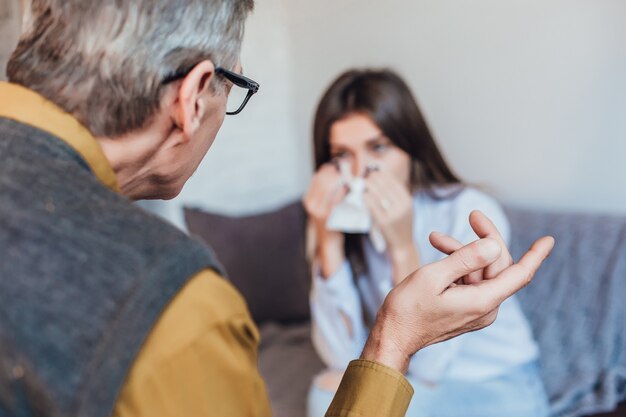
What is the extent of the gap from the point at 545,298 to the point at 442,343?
1.31 feet

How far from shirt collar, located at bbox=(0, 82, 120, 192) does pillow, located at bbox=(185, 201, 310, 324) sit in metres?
1.24

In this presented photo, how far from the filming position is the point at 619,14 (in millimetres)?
1613

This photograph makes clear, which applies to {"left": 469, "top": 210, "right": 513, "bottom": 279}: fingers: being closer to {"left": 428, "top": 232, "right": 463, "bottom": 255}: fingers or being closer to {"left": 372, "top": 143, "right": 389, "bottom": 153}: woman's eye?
{"left": 428, "top": 232, "right": 463, "bottom": 255}: fingers

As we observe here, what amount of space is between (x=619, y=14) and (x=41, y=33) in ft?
4.44

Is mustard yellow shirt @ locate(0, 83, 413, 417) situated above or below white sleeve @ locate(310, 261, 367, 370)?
above

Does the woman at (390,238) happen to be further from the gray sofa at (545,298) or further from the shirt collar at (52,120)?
the shirt collar at (52,120)

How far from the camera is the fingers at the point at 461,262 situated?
736 millimetres

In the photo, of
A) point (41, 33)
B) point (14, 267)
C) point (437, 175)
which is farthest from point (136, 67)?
point (437, 175)

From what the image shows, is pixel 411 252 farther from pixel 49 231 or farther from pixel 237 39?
pixel 49 231

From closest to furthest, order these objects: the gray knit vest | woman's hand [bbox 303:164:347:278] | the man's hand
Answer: the gray knit vest
the man's hand
woman's hand [bbox 303:164:347:278]

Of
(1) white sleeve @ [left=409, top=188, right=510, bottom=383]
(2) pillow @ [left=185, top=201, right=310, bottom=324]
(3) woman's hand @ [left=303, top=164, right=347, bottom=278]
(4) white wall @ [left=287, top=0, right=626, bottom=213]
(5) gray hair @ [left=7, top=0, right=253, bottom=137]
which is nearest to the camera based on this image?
(5) gray hair @ [left=7, top=0, right=253, bottom=137]

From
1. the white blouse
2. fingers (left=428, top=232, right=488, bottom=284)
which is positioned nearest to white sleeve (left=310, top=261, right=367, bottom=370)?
the white blouse

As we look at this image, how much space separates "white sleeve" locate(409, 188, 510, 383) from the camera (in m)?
1.34

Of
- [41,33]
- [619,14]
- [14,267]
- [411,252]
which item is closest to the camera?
[14,267]
